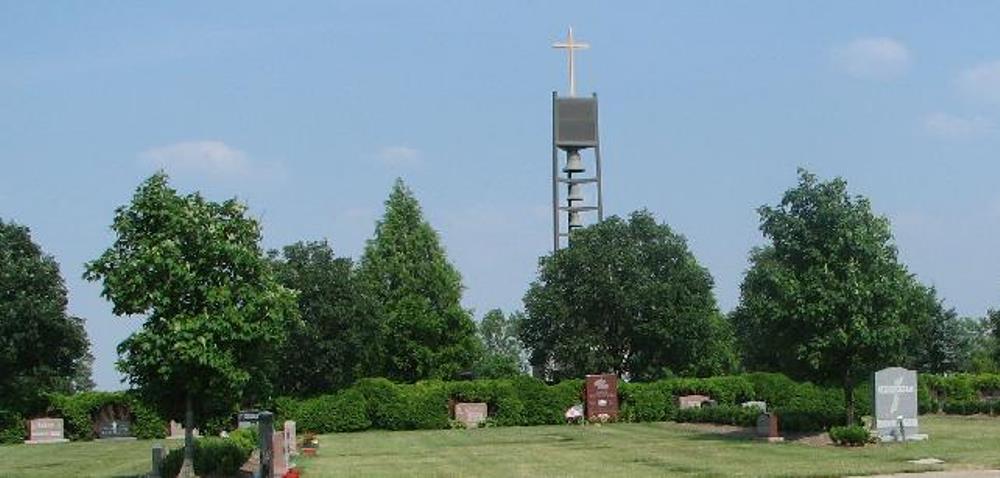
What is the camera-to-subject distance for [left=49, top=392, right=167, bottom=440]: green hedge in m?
58.1

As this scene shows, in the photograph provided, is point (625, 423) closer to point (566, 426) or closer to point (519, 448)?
point (566, 426)

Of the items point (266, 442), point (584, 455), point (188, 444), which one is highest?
point (266, 442)

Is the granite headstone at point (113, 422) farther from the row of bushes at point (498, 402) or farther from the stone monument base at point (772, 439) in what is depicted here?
the stone monument base at point (772, 439)

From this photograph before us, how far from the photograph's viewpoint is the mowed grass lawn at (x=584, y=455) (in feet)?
97.5

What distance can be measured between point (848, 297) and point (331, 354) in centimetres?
3228

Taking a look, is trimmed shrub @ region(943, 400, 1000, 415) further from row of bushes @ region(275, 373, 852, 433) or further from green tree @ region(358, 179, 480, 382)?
green tree @ region(358, 179, 480, 382)

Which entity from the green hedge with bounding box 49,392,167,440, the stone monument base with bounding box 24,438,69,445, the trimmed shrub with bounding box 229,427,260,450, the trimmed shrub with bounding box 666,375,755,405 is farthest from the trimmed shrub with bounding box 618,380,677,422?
the trimmed shrub with bounding box 229,427,260,450

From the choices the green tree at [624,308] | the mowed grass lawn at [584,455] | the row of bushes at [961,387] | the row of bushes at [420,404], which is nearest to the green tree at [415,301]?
the green tree at [624,308]

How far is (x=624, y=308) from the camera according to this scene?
70.6m

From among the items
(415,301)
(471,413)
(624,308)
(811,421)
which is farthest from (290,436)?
(415,301)

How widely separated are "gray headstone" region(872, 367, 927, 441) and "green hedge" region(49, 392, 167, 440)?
3315 centimetres

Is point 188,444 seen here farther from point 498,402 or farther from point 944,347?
point 944,347

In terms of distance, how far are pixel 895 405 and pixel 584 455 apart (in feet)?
30.2

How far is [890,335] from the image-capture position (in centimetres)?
3794
